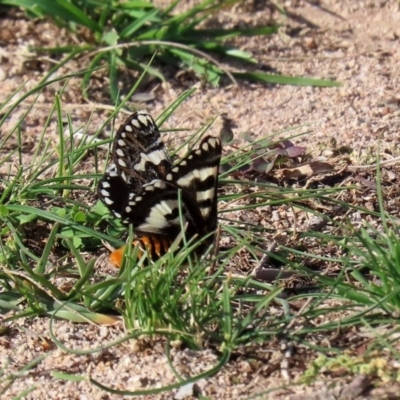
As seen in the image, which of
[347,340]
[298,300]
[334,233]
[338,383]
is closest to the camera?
[338,383]

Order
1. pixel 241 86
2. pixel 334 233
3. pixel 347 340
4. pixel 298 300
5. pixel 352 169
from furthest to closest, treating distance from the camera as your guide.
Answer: pixel 241 86, pixel 352 169, pixel 334 233, pixel 298 300, pixel 347 340

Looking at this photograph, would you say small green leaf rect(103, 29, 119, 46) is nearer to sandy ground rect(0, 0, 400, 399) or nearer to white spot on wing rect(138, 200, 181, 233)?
sandy ground rect(0, 0, 400, 399)

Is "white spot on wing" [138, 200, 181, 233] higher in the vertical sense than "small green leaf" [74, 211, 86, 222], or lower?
higher

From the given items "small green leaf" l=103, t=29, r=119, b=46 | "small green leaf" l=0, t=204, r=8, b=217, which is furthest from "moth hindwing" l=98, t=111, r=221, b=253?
"small green leaf" l=103, t=29, r=119, b=46

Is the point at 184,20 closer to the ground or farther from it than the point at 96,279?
Answer: farther from it

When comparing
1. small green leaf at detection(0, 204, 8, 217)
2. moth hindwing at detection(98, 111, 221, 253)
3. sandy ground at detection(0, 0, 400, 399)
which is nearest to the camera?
sandy ground at detection(0, 0, 400, 399)

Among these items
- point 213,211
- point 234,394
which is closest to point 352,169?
point 213,211

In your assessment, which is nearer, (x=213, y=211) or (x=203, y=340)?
(x=203, y=340)

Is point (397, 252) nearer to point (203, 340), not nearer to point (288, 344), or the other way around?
point (288, 344)
